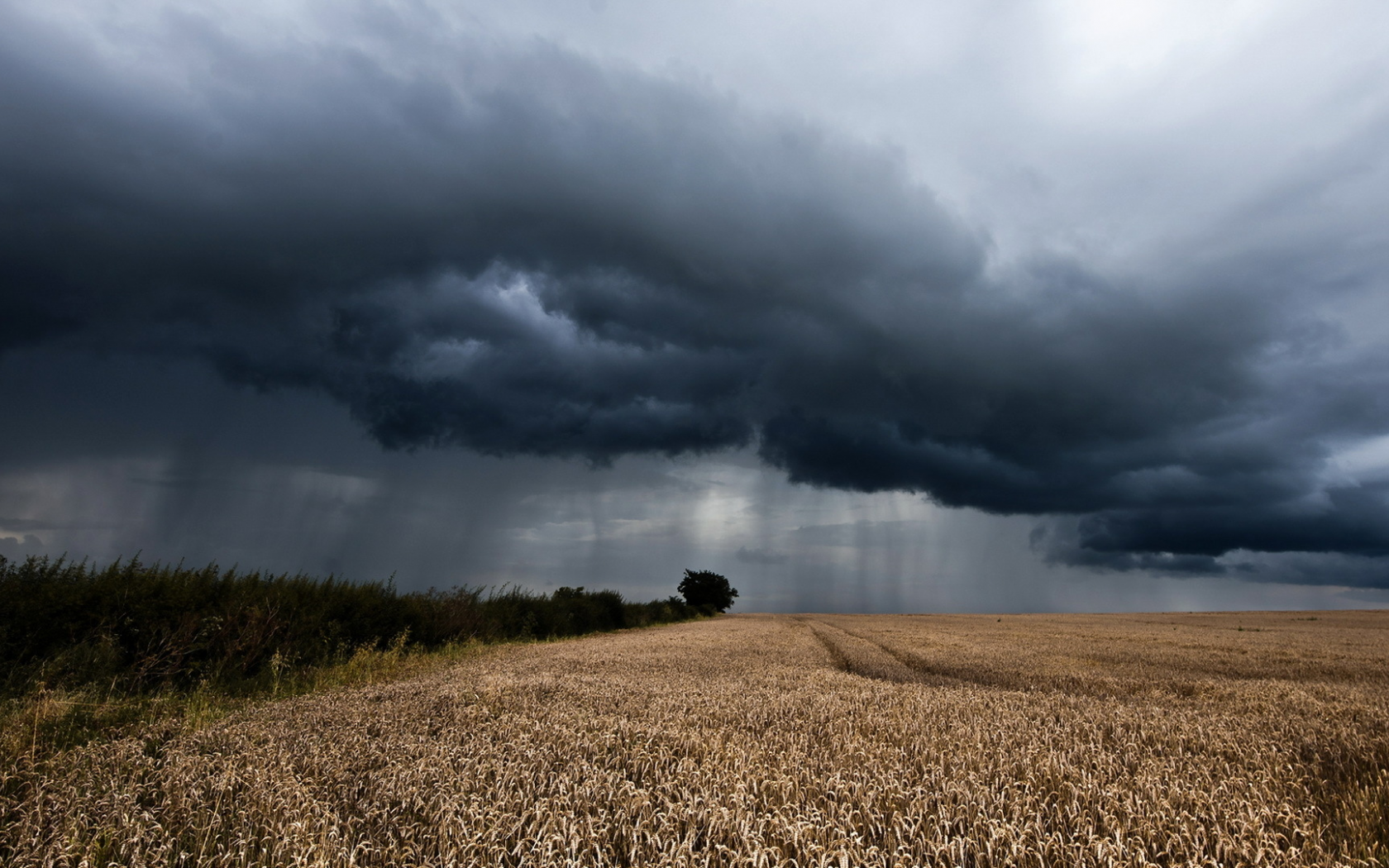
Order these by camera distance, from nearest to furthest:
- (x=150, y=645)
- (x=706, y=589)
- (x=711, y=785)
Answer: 1. (x=711, y=785)
2. (x=150, y=645)
3. (x=706, y=589)

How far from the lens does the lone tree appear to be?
97312 mm

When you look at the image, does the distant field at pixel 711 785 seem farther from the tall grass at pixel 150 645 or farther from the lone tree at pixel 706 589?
the lone tree at pixel 706 589

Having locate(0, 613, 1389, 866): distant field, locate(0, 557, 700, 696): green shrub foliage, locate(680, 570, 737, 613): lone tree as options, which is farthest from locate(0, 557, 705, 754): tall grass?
locate(680, 570, 737, 613): lone tree

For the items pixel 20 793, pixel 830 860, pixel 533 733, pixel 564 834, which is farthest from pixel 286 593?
pixel 830 860

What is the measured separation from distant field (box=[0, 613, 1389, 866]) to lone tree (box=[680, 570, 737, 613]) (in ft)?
299

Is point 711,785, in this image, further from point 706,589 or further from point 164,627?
point 706,589

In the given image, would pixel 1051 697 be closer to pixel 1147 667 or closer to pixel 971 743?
pixel 971 743

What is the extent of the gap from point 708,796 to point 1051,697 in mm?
6803

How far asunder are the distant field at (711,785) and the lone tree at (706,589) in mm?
91214

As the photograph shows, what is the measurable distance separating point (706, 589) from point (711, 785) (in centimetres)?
9712

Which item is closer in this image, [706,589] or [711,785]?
[711,785]

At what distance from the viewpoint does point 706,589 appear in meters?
98.1

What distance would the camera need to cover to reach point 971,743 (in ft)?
16.2

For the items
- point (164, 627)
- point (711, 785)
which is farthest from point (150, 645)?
point (711, 785)
